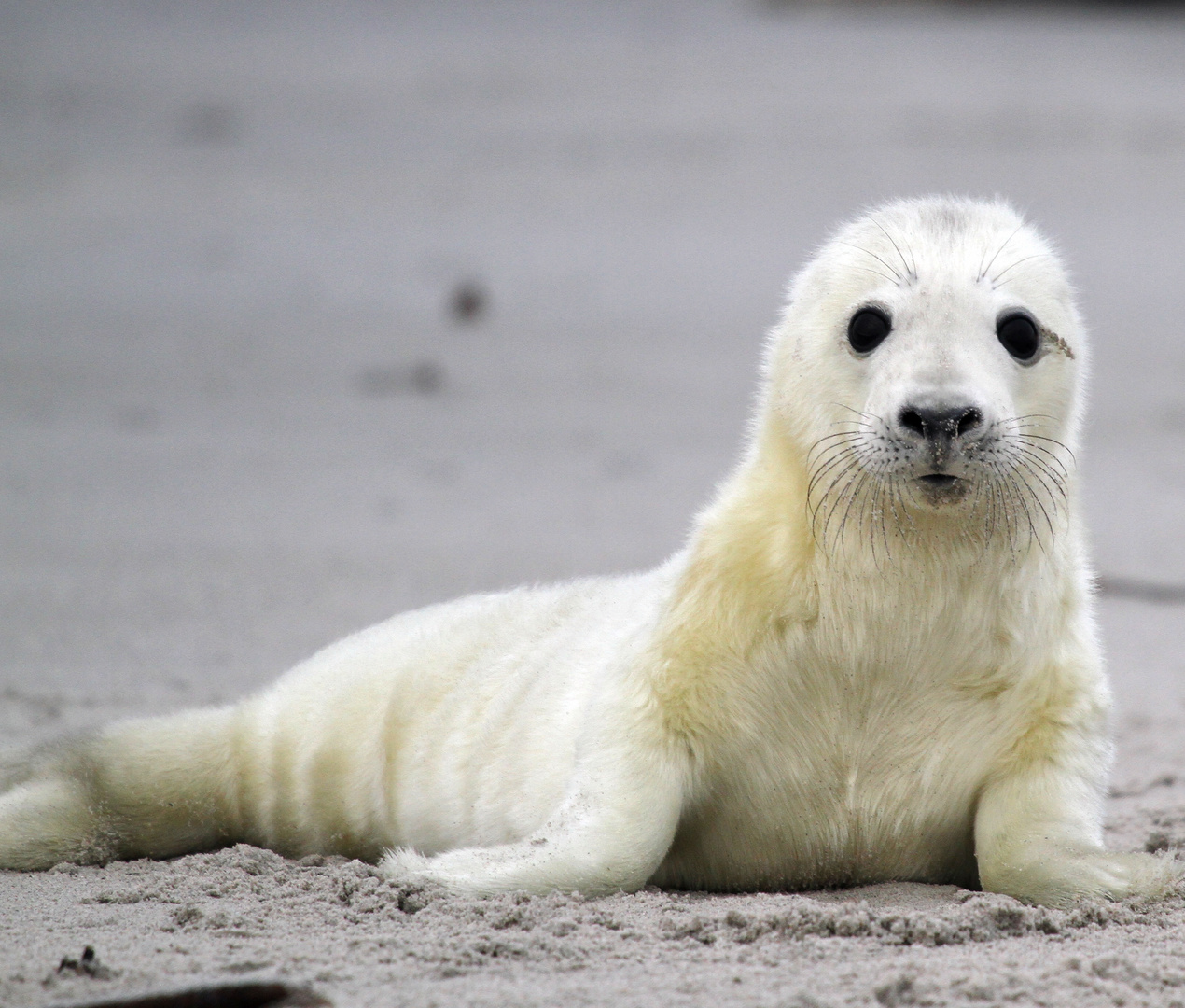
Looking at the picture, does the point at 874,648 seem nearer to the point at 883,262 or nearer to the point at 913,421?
the point at 913,421

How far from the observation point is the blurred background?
6691 millimetres

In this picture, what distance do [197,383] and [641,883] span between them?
6.92 metres

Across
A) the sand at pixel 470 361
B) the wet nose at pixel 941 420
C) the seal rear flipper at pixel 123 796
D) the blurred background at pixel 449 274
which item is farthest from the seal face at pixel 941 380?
the blurred background at pixel 449 274

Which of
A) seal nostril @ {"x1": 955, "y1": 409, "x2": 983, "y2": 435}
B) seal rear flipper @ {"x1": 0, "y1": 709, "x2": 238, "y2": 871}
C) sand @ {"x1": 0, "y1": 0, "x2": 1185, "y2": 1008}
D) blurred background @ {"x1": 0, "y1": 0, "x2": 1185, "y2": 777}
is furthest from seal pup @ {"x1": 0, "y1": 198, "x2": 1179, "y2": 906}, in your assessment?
blurred background @ {"x1": 0, "y1": 0, "x2": 1185, "y2": 777}

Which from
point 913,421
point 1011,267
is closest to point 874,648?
point 913,421

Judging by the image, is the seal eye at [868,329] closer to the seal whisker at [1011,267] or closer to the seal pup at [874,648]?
the seal pup at [874,648]

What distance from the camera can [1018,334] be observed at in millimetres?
3188

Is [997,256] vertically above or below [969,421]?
above

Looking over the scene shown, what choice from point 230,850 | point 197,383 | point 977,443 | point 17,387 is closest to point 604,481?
point 197,383

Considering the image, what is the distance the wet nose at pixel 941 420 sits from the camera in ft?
9.48

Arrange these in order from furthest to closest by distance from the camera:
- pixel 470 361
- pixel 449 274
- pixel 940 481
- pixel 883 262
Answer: pixel 449 274 < pixel 470 361 < pixel 883 262 < pixel 940 481

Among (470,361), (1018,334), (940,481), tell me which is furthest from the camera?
(470,361)

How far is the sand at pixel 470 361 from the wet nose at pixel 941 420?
77cm

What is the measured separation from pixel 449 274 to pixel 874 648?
8.10 m
